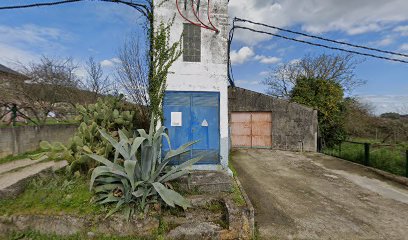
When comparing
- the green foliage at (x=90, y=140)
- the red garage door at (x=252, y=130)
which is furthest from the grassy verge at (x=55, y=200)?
the red garage door at (x=252, y=130)

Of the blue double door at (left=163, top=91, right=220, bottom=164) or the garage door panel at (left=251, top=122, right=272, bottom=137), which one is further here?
the garage door panel at (left=251, top=122, right=272, bottom=137)

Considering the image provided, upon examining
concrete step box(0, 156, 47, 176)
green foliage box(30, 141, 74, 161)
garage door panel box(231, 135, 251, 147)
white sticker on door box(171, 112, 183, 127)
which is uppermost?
white sticker on door box(171, 112, 183, 127)

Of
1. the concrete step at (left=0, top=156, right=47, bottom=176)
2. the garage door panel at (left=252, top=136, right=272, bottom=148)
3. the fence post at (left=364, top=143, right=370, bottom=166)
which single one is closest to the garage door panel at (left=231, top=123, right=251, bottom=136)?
the garage door panel at (left=252, top=136, right=272, bottom=148)

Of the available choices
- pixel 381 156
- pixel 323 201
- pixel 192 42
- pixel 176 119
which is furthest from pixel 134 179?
pixel 381 156

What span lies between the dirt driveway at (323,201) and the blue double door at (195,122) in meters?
1.56

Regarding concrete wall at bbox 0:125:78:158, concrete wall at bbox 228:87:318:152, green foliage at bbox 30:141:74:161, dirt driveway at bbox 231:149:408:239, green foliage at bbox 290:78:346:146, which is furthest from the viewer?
green foliage at bbox 290:78:346:146

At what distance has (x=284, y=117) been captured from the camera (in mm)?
12633

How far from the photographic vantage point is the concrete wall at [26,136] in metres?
7.83

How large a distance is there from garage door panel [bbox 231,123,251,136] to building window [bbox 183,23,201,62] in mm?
7395

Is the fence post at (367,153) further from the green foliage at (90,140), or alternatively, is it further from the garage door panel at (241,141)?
the green foliage at (90,140)

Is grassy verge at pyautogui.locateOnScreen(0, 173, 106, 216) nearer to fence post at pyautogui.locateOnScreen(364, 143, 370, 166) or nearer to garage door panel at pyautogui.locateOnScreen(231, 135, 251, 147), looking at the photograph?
garage door panel at pyautogui.locateOnScreen(231, 135, 251, 147)

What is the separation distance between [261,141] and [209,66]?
26.1 ft

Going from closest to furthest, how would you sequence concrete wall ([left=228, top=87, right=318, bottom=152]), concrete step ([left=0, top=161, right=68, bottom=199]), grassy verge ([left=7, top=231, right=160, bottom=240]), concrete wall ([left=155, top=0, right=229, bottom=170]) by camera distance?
1. grassy verge ([left=7, top=231, right=160, bottom=240])
2. concrete step ([left=0, top=161, right=68, bottom=199])
3. concrete wall ([left=155, top=0, right=229, bottom=170])
4. concrete wall ([left=228, top=87, right=318, bottom=152])

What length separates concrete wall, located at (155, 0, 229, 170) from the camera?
5.95m
